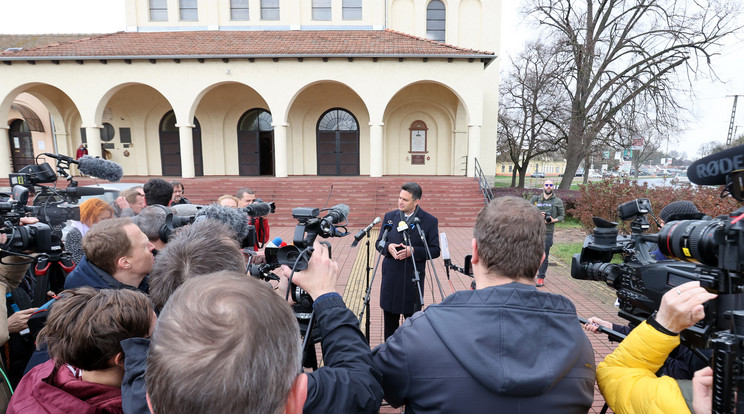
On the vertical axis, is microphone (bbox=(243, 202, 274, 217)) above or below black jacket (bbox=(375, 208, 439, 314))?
above

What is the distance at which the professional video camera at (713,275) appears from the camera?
3.36ft

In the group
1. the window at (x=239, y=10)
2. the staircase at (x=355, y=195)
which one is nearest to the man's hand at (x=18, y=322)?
the staircase at (x=355, y=195)

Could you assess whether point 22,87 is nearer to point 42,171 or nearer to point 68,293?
point 42,171

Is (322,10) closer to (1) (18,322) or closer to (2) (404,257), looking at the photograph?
(2) (404,257)

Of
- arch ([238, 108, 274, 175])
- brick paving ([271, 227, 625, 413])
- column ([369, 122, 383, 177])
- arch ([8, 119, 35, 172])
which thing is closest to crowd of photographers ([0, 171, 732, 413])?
brick paving ([271, 227, 625, 413])

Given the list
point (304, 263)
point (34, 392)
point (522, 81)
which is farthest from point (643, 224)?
point (522, 81)

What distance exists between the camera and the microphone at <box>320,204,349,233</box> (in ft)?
5.42

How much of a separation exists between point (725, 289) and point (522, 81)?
2341 cm

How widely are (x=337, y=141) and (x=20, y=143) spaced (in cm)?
1583

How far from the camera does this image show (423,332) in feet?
4.02

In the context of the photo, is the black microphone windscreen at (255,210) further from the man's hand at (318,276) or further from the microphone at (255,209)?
the man's hand at (318,276)

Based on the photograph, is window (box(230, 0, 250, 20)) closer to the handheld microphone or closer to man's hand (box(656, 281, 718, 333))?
the handheld microphone

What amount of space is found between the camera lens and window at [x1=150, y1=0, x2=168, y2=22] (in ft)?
75.8

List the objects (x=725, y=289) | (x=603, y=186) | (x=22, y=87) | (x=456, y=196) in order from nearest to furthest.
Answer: (x=725, y=289) < (x=603, y=186) < (x=456, y=196) < (x=22, y=87)
